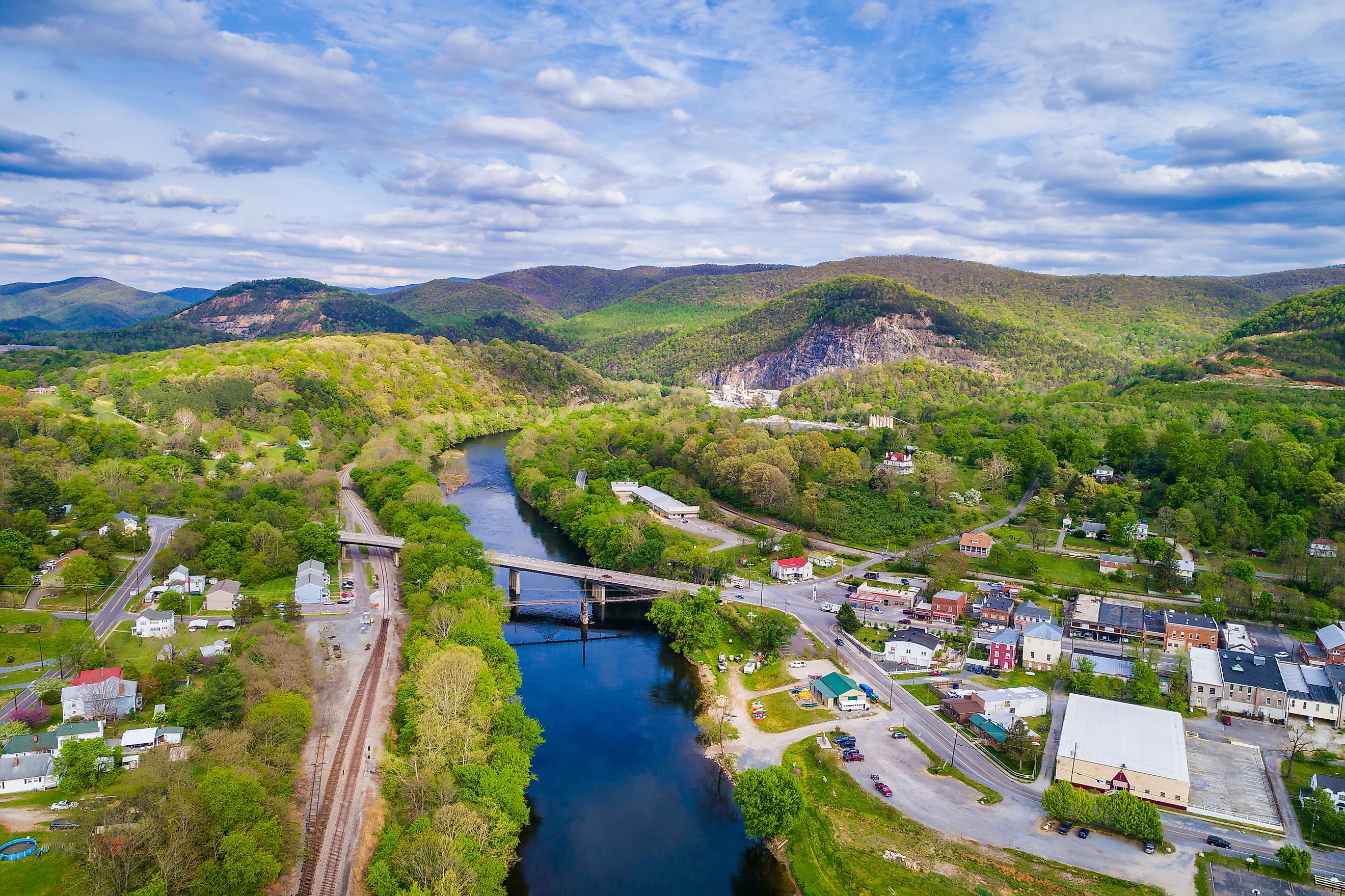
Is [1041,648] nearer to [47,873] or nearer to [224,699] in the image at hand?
[224,699]

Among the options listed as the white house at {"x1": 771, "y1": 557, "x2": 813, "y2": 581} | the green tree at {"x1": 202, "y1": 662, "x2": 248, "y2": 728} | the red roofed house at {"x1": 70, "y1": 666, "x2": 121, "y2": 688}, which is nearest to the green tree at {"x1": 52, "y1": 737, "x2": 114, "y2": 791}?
the green tree at {"x1": 202, "y1": 662, "x2": 248, "y2": 728}

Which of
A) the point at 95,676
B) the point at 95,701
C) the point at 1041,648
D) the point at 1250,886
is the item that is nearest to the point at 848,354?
the point at 1041,648

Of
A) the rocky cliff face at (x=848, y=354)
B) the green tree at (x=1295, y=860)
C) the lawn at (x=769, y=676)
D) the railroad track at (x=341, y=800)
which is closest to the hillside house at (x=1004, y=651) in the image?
the lawn at (x=769, y=676)

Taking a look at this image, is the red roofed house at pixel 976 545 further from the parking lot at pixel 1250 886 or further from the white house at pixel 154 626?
the white house at pixel 154 626

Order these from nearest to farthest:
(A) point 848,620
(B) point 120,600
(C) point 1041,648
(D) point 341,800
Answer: (D) point 341,800 → (C) point 1041,648 → (A) point 848,620 → (B) point 120,600

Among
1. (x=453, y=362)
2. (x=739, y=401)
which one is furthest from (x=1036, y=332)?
(x=453, y=362)

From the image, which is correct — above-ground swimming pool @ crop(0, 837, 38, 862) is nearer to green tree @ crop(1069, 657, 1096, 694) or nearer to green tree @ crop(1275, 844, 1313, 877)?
green tree @ crop(1275, 844, 1313, 877)

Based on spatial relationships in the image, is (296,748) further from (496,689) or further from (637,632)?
(637,632)
